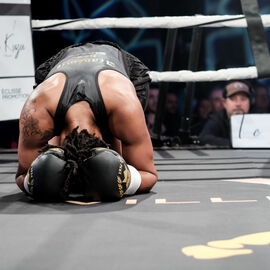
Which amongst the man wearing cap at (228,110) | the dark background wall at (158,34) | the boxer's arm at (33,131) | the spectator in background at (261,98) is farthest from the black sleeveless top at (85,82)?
the spectator in background at (261,98)

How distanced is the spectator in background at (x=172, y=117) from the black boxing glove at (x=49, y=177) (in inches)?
89.1

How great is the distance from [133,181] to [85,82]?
349 mm

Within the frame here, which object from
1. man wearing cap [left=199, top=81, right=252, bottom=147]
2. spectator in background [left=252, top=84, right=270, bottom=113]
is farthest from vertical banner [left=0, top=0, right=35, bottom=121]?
spectator in background [left=252, top=84, right=270, bottom=113]

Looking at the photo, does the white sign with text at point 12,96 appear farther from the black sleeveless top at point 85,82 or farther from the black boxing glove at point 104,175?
the black boxing glove at point 104,175

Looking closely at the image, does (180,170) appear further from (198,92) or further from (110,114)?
(198,92)

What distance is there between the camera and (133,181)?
1.44m

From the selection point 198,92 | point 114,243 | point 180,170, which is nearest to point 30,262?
point 114,243

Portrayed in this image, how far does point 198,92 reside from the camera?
11.9 feet

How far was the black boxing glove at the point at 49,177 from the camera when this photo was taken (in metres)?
1.31

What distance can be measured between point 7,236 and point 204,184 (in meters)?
0.80

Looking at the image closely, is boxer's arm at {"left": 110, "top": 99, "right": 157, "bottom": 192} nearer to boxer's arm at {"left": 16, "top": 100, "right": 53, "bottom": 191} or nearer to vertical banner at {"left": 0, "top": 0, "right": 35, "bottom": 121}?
boxer's arm at {"left": 16, "top": 100, "right": 53, "bottom": 191}

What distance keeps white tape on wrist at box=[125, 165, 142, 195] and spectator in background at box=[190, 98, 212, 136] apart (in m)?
2.15

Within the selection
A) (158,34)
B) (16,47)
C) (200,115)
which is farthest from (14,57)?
(200,115)

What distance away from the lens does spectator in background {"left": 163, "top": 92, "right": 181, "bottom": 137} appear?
3596mm
